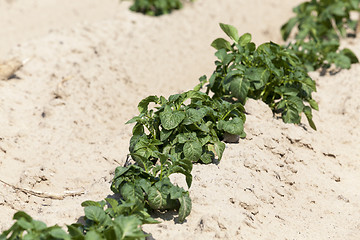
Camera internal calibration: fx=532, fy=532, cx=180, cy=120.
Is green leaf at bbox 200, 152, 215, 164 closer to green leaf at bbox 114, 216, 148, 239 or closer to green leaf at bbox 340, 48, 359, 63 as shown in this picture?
green leaf at bbox 114, 216, 148, 239

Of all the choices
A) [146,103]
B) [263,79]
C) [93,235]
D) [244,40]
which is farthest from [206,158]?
[244,40]

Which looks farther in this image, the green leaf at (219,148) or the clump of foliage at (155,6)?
the clump of foliage at (155,6)

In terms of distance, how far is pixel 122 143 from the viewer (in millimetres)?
5191

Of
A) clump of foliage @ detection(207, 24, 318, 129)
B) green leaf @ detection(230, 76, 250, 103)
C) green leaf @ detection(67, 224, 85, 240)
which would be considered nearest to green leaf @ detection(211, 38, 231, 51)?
clump of foliage @ detection(207, 24, 318, 129)

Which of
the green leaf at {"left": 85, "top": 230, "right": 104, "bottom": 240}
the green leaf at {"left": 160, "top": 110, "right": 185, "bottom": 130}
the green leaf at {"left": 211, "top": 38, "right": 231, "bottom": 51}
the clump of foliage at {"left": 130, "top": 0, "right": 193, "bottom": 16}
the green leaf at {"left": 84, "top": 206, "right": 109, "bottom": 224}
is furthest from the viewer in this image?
the clump of foliage at {"left": 130, "top": 0, "right": 193, "bottom": 16}

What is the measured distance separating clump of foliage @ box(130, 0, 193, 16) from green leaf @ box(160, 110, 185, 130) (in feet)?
14.8

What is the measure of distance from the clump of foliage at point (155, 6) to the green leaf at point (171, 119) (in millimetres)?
4497

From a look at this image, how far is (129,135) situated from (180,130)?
908mm

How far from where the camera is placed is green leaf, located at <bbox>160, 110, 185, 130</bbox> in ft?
14.2

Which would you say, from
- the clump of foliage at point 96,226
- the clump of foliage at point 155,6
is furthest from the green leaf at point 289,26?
the clump of foliage at point 96,226

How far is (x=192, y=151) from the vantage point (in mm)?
4363

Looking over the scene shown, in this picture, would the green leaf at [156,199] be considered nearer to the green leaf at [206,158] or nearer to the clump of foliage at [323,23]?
the green leaf at [206,158]

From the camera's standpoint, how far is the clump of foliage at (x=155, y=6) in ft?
28.3

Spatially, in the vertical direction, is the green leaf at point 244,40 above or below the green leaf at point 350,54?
above
